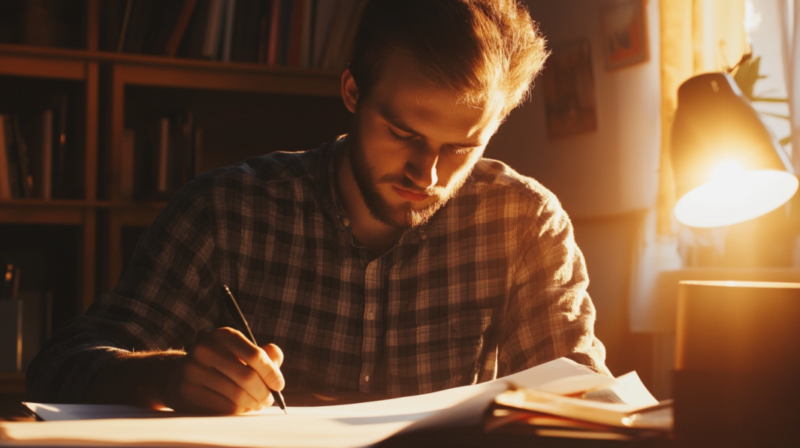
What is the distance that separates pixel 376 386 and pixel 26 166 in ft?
4.35

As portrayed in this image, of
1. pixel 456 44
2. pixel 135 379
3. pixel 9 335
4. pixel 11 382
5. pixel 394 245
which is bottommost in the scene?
pixel 11 382

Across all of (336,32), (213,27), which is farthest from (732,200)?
(213,27)

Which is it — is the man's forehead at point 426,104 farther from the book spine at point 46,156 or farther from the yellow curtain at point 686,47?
the book spine at point 46,156

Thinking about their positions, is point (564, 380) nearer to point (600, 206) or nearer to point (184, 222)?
point (184, 222)

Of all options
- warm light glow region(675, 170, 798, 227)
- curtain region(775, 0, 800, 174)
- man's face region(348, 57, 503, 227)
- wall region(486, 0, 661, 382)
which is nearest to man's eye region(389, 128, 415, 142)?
man's face region(348, 57, 503, 227)

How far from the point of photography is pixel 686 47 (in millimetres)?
1834

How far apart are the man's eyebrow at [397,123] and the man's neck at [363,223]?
20 cm

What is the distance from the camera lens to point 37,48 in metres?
1.86

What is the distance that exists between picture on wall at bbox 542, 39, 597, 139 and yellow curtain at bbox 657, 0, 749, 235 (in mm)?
269

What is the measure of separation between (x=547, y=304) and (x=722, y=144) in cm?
33

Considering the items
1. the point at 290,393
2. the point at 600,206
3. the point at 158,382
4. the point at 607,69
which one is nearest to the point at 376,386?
the point at 290,393

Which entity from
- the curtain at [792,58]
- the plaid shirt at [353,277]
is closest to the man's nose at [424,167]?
the plaid shirt at [353,277]

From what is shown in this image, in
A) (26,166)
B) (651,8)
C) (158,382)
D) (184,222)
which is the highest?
(651,8)

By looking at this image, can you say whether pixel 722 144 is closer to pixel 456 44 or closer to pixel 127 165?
pixel 456 44
